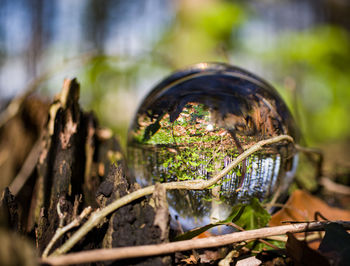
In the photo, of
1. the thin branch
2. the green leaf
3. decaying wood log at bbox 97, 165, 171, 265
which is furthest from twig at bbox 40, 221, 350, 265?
the thin branch

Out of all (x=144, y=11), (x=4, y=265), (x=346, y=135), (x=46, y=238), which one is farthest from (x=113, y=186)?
(x=144, y=11)

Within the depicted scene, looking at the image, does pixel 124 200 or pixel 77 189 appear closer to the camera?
pixel 124 200

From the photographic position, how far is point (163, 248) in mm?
478

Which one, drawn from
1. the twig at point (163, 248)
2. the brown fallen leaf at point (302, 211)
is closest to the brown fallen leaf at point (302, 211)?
the brown fallen leaf at point (302, 211)

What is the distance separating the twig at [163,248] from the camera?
1.37 feet

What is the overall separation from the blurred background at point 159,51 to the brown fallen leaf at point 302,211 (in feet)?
2.09

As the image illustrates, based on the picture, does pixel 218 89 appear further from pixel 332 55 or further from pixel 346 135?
pixel 346 135

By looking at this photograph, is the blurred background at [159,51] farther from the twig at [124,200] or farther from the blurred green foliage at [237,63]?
the twig at [124,200]

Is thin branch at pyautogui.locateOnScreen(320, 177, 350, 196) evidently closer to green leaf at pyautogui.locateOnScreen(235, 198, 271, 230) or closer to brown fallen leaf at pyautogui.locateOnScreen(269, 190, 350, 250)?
brown fallen leaf at pyautogui.locateOnScreen(269, 190, 350, 250)

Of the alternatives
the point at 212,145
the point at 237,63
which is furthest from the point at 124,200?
the point at 237,63

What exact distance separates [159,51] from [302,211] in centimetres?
177

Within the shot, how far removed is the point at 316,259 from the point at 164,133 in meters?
0.46

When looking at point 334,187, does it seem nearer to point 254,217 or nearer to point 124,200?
point 254,217

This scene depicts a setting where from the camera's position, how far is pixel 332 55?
4.40 m
